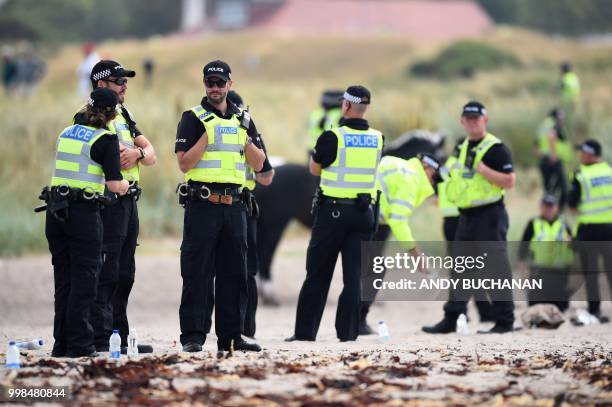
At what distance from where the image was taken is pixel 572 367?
8.42 meters

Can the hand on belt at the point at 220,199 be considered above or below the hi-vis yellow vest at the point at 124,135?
below

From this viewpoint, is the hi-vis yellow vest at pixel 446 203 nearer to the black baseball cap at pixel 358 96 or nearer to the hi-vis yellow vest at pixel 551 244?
the hi-vis yellow vest at pixel 551 244

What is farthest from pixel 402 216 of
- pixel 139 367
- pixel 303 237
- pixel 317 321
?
pixel 303 237

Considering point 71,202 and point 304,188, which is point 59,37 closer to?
point 304,188

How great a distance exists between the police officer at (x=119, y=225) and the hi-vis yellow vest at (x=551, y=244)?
233 inches

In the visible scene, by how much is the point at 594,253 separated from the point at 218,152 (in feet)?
19.3

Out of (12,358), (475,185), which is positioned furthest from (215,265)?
(475,185)

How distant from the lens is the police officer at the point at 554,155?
2119 centimetres

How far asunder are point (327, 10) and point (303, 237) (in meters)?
55.1

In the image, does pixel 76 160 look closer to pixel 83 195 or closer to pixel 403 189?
pixel 83 195

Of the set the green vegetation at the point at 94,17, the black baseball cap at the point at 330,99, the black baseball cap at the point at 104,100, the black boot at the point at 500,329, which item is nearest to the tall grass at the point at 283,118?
the black baseball cap at the point at 330,99

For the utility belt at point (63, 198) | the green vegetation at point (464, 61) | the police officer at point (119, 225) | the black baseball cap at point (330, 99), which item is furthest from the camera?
the green vegetation at point (464, 61)

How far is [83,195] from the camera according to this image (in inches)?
343

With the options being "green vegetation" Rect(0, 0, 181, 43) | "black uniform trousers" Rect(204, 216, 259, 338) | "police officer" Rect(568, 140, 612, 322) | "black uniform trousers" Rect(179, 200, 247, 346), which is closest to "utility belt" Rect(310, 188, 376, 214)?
"black uniform trousers" Rect(204, 216, 259, 338)
